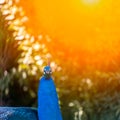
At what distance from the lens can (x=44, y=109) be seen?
3.96 m

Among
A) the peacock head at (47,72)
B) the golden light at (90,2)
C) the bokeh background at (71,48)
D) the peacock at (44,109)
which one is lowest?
the peacock at (44,109)

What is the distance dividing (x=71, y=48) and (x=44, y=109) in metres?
2.15

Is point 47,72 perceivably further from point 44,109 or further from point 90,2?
point 90,2

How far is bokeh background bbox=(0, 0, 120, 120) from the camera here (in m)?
5.80

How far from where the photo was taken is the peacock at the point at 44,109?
394 centimetres

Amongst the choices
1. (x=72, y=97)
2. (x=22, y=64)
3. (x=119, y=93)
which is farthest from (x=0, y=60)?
(x=119, y=93)

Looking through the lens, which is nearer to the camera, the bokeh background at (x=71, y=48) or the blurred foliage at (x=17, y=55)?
the bokeh background at (x=71, y=48)

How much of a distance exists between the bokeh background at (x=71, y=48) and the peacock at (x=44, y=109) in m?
1.90

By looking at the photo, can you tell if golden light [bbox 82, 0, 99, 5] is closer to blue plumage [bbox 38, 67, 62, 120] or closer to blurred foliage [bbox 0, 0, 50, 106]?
blurred foliage [bbox 0, 0, 50, 106]

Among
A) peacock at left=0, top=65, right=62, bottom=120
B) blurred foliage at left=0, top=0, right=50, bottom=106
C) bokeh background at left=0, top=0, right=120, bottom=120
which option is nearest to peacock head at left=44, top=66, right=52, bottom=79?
peacock at left=0, top=65, right=62, bottom=120

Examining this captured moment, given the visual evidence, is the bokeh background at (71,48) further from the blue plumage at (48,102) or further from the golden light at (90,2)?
the blue plumage at (48,102)

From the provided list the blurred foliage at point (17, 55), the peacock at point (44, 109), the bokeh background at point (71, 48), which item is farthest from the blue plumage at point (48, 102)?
the blurred foliage at point (17, 55)

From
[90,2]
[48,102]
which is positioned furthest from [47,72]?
[90,2]

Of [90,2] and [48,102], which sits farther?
[90,2]
